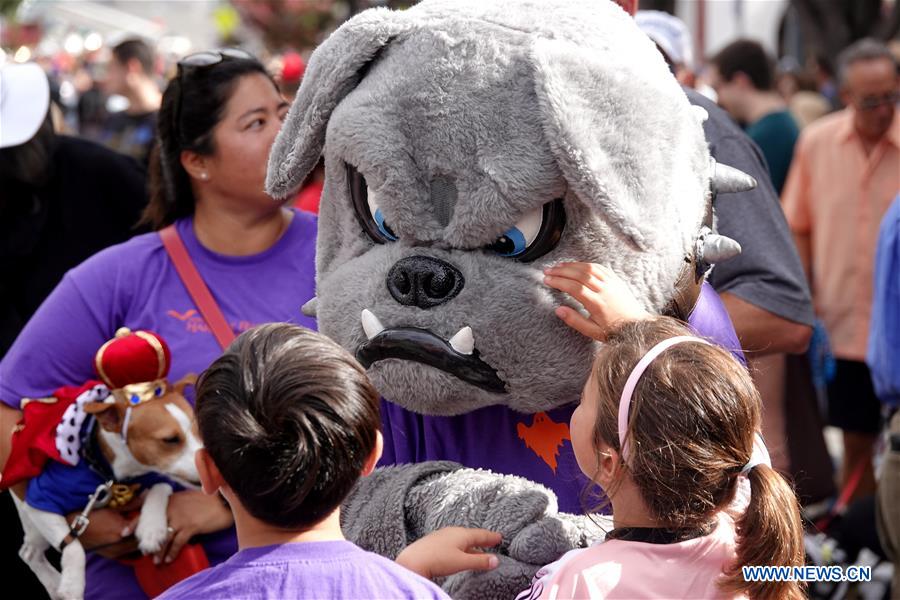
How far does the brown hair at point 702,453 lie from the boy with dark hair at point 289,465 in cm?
39

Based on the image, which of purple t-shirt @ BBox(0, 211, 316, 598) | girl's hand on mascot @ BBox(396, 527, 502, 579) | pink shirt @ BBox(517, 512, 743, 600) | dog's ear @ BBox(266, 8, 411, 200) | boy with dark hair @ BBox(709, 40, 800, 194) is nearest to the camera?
pink shirt @ BBox(517, 512, 743, 600)

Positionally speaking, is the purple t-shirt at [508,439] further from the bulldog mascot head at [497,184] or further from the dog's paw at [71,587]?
the dog's paw at [71,587]

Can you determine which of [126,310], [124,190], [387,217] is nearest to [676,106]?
[387,217]

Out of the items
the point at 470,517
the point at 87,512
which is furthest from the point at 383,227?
the point at 87,512

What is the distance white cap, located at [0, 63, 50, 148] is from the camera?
3490 millimetres

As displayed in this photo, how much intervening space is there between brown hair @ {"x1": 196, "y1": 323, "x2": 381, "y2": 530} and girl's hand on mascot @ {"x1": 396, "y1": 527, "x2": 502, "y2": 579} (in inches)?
10.0

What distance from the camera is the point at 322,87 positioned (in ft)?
7.01

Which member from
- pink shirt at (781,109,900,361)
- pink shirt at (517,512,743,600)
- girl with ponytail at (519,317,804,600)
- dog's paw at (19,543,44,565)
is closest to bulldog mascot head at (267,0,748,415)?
girl with ponytail at (519,317,804,600)

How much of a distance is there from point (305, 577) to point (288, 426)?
212mm

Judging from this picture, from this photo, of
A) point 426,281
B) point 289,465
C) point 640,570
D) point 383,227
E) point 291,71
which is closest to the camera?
point 289,465

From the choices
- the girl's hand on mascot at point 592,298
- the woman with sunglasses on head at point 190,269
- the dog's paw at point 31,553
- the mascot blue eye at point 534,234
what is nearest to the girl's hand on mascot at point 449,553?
the girl's hand on mascot at point 592,298

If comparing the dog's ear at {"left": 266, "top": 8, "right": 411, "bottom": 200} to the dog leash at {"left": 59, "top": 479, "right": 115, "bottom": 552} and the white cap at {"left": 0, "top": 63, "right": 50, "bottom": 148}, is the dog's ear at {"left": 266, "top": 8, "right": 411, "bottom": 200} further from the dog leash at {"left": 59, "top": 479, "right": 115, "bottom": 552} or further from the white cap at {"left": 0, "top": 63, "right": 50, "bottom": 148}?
the white cap at {"left": 0, "top": 63, "right": 50, "bottom": 148}

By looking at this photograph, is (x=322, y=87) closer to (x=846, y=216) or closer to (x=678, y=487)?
(x=678, y=487)

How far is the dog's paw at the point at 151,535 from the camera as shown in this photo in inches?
104
